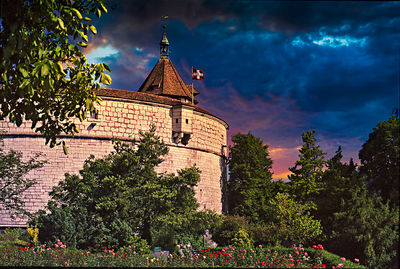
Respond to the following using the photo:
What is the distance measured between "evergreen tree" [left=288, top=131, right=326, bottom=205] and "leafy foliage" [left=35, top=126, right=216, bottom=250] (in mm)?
10231

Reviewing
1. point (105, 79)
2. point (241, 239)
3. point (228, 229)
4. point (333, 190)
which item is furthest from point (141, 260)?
point (333, 190)

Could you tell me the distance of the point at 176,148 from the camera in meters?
31.8

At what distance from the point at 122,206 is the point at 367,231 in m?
13.1

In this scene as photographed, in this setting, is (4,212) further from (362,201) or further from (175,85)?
(362,201)

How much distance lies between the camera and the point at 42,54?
10.6 meters

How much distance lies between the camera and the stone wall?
2756 cm

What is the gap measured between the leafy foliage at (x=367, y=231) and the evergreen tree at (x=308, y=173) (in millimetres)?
5091

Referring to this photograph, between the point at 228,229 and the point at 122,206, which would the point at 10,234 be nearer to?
the point at 122,206

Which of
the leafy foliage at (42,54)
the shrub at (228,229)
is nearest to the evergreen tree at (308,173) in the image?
the shrub at (228,229)

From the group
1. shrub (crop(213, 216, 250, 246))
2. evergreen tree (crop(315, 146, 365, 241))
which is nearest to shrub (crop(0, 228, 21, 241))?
shrub (crop(213, 216, 250, 246))

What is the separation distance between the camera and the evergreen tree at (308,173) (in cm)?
3288

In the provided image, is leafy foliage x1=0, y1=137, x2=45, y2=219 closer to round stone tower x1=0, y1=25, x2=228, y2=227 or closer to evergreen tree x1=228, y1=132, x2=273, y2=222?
round stone tower x1=0, y1=25, x2=228, y2=227

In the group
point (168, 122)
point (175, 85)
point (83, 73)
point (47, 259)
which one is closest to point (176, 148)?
point (168, 122)

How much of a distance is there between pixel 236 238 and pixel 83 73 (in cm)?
1705
